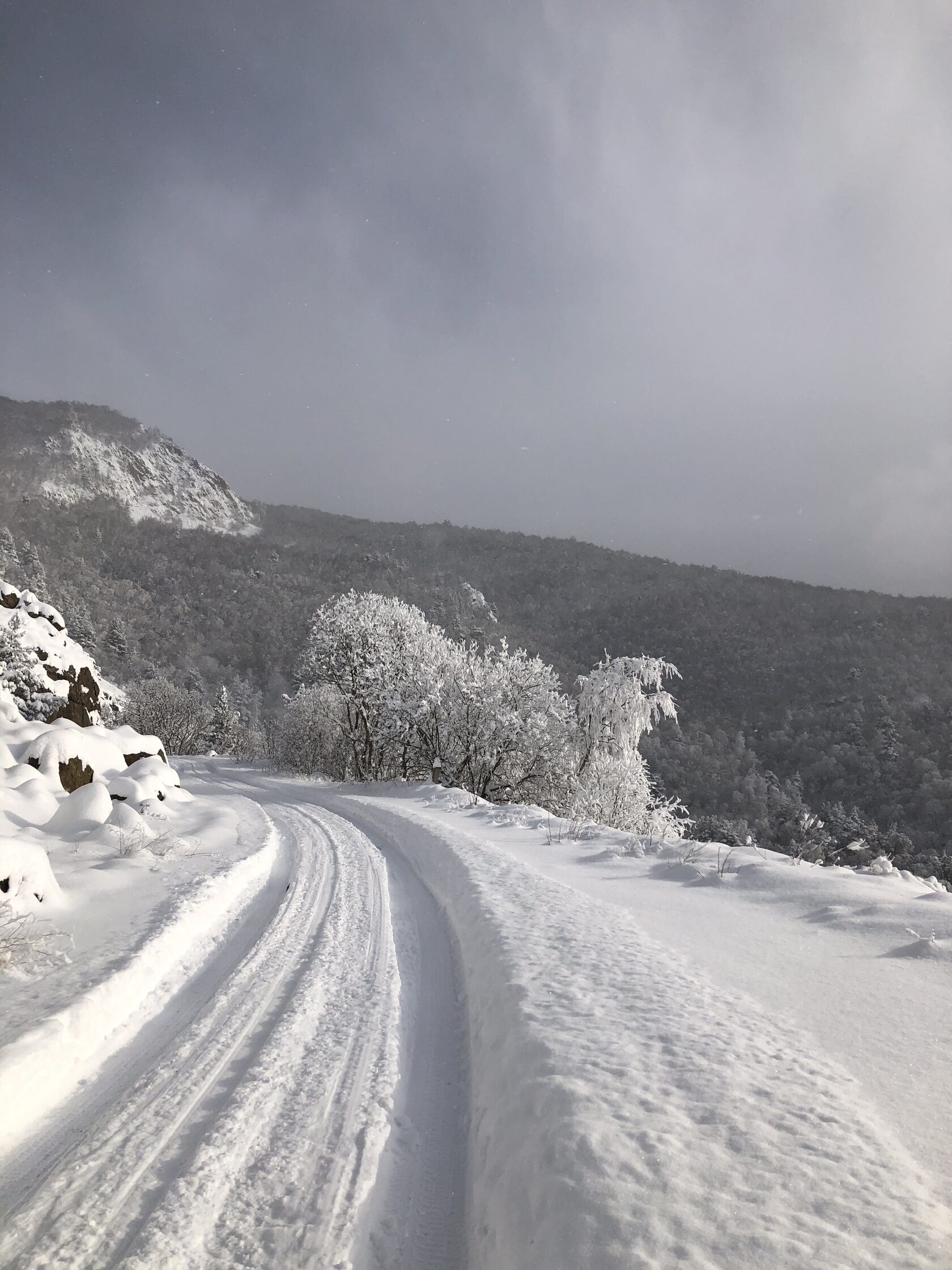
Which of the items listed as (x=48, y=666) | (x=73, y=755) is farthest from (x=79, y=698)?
(x=73, y=755)

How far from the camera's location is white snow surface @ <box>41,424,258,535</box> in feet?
521

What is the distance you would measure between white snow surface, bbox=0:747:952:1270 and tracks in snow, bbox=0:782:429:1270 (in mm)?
15

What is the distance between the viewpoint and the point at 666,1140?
8.43 feet

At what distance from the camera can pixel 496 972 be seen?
473 centimetres

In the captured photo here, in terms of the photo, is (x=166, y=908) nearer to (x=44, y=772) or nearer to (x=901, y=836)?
(x=44, y=772)

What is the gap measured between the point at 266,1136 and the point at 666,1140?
2003mm

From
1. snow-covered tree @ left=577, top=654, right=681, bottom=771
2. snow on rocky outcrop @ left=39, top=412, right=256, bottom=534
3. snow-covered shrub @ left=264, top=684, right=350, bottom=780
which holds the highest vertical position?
snow on rocky outcrop @ left=39, top=412, right=256, bottom=534

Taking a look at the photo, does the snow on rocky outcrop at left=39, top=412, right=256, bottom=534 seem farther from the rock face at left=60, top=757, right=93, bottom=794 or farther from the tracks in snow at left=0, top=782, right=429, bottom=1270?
the tracks in snow at left=0, top=782, right=429, bottom=1270

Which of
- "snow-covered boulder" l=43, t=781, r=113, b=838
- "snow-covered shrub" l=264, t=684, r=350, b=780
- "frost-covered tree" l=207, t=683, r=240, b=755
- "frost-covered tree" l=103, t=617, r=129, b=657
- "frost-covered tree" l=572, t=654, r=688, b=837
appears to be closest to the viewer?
"snow-covered boulder" l=43, t=781, r=113, b=838

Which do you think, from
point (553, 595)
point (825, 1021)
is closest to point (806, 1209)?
point (825, 1021)

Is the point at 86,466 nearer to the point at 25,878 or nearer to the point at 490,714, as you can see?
the point at 490,714

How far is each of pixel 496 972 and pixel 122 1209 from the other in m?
2.79

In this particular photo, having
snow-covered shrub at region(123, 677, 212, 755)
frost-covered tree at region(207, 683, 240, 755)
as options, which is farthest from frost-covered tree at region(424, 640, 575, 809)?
frost-covered tree at region(207, 683, 240, 755)

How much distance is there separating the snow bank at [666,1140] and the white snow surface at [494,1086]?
1 cm
